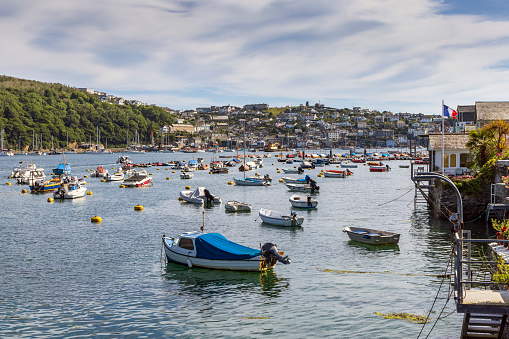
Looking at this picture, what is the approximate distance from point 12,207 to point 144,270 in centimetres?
4490

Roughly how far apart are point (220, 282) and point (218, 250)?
8.60 feet

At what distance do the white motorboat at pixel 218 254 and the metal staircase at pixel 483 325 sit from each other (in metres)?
14.5

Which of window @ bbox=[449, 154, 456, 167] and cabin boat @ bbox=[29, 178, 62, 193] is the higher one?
window @ bbox=[449, 154, 456, 167]

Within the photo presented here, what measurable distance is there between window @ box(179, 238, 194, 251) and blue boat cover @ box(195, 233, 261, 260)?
0.59m

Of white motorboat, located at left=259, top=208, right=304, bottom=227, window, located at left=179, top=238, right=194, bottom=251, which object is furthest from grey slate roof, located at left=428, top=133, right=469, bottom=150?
window, located at left=179, top=238, right=194, bottom=251

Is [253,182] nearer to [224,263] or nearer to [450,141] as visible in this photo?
[450,141]

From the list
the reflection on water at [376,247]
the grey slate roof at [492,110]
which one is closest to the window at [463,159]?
the grey slate roof at [492,110]

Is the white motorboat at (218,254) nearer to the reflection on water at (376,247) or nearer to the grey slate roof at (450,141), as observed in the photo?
the reflection on water at (376,247)

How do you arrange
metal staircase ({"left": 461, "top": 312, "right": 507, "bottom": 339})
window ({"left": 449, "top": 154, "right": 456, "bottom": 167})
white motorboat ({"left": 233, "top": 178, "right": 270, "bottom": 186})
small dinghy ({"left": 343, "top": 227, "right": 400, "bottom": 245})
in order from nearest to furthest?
metal staircase ({"left": 461, "top": 312, "right": 507, "bottom": 339}) → small dinghy ({"left": 343, "top": 227, "right": 400, "bottom": 245}) → window ({"left": 449, "top": 154, "right": 456, "bottom": 167}) → white motorboat ({"left": 233, "top": 178, "right": 270, "bottom": 186})

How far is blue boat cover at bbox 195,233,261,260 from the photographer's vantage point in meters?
33.1

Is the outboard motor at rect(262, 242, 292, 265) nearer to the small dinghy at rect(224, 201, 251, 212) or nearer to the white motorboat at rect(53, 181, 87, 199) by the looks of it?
the small dinghy at rect(224, 201, 251, 212)

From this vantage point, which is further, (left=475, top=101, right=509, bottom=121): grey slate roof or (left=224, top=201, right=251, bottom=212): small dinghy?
(left=475, top=101, right=509, bottom=121): grey slate roof

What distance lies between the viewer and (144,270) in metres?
34.8

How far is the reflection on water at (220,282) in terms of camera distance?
29.8 meters
